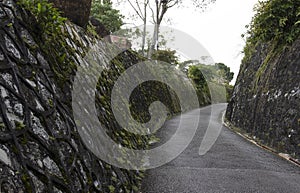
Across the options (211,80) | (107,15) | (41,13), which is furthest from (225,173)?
(211,80)

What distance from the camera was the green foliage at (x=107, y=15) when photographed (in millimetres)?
23750

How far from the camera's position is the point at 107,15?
23922 mm

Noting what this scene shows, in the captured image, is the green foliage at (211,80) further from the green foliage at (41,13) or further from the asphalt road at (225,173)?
the green foliage at (41,13)

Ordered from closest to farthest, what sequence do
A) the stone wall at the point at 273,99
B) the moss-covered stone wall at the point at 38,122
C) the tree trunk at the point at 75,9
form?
the moss-covered stone wall at the point at 38,122, the tree trunk at the point at 75,9, the stone wall at the point at 273,99

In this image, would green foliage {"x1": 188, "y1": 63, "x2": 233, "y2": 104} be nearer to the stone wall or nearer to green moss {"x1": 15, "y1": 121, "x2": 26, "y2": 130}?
the stone wall

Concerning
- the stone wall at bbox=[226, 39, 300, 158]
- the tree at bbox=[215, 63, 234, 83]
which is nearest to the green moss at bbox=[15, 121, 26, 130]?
the stone wall at bbox=[226, 39, 300, 158]

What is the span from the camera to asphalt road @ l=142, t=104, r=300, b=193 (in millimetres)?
5418

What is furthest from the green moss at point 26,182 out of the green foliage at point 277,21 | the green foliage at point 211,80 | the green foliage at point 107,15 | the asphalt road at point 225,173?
the green foliage at point 211,80

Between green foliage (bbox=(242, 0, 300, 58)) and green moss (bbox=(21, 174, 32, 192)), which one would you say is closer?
green moss (bbox=(21, 174, 32, 192))

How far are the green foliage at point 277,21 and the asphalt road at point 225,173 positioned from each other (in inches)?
191

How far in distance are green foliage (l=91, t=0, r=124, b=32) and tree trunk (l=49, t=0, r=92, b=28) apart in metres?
15.3

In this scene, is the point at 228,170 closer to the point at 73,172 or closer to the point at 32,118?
the point at 73,172

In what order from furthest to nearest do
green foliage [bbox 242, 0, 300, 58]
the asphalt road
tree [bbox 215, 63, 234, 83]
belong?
tree [bbox 215, 63, 234, 83] → green foliage [bbox 242, 0, 300, 58] → the asphalt road

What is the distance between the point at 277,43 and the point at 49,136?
10.8 meters
